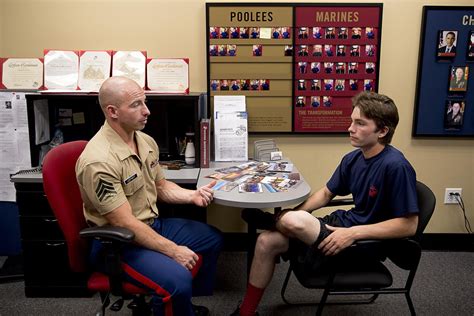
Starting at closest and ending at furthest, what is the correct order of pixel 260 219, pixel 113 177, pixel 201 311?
1. pixel 113 177
2. pixel 260 219
3. pixel 201 311

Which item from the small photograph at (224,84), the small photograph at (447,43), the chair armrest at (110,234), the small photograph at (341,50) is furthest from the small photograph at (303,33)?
the chair armrest at (110,234)

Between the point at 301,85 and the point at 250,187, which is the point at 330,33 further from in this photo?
the point at 250,187

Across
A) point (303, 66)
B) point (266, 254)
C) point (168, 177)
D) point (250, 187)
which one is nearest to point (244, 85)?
point (303, 66)

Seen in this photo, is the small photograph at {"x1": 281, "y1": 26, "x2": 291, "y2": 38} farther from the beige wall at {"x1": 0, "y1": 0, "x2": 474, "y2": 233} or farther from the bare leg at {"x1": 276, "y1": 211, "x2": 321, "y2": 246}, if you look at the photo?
the bare leg at {"x1": 276, "y1": 211, "x2": 321, "y2": 246}

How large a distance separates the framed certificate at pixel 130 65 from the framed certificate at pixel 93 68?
5 centimetres

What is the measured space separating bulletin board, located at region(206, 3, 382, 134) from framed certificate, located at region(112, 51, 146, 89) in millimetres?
443

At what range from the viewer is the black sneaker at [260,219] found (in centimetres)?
198

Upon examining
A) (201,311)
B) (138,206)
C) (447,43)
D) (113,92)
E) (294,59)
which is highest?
(447,43)

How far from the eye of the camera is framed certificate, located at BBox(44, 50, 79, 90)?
2.51 meters

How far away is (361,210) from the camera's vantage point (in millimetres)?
1883

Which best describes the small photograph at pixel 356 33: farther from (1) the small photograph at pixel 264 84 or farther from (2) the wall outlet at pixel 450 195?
(2) the wall outlet at pixel 450 195

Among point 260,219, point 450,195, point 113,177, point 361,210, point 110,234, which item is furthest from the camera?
Answer: point 450,195

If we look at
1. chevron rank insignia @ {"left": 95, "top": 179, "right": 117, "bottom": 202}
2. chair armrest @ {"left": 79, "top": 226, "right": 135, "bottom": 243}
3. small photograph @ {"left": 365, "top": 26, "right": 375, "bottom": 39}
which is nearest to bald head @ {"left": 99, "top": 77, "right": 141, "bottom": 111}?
chevron rank insignia @ {"left": 95, "top": 179, "right": 117, "bottom": 202}

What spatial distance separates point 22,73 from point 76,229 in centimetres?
142
